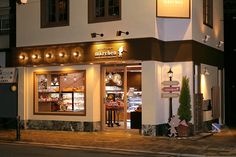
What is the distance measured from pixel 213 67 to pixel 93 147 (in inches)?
381

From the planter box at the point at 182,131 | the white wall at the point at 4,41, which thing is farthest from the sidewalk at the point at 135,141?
the white wall at the point at 4,41

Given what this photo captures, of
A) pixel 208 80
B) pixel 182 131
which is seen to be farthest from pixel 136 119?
pixel 208 80

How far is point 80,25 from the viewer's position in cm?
2022

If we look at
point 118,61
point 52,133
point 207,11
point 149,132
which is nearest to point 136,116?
point 149,132

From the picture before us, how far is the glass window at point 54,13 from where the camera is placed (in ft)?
68.6

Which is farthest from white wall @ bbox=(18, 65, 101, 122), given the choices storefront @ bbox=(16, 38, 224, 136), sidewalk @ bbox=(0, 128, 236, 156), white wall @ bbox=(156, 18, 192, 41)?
white wall @ bbox=(156, 18, 192, 41)

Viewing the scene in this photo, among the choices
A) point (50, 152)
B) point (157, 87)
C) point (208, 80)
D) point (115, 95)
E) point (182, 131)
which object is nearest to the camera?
point (50, 152)

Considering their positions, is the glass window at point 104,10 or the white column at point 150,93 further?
the glass window at point 104,10

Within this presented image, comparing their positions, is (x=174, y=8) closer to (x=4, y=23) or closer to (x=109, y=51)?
(x=109, y=51)

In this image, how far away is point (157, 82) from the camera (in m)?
18.8

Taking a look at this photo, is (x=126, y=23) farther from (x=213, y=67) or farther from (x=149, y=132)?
(x=213, y=67)

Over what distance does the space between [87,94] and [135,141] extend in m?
4.11

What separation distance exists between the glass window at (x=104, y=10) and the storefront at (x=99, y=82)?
45.5 inches

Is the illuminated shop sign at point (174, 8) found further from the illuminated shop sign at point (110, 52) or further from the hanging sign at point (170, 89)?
the hanging sign at point (170, 89)
